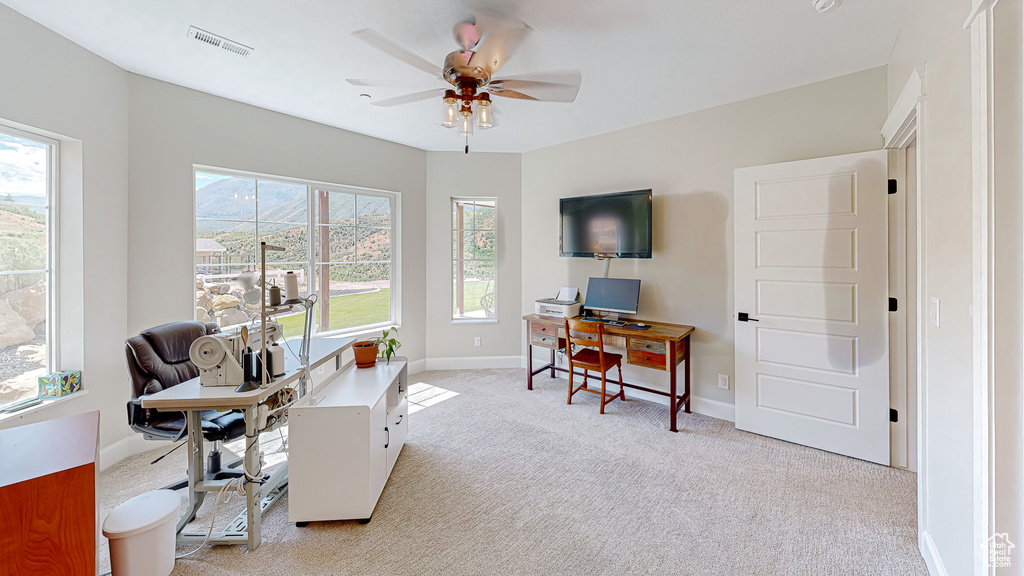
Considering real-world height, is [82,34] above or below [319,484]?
above

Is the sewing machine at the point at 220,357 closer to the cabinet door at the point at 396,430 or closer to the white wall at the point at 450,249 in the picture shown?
the cabinet door at the point at 396,430

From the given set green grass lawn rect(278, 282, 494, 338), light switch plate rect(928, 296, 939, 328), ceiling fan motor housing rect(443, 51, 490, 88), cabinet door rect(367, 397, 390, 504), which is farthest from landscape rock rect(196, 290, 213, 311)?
light switch plate rect(928, 296, 939, 328)

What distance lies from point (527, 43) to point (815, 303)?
2552 mm

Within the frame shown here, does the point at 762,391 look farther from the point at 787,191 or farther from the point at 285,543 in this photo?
the point at 285,543

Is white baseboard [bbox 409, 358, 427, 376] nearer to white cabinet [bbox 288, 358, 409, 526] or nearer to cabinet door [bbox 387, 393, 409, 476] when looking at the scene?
cabinet door [bbox 387, 393, 409, 476]

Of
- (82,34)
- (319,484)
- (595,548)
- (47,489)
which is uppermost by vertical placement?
(82,34)

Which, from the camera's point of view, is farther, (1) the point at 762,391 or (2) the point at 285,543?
(1) the point at 762,391

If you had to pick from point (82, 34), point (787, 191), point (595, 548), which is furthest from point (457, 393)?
point (82, 34)

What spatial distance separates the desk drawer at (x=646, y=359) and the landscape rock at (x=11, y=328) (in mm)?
3947

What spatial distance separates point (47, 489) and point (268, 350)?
2.97ft

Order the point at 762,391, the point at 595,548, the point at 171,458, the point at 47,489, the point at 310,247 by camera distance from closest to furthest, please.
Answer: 1. the point at 47,489
2. the point at 595,548
3. the point at 171,458
4. the point at 762,391
5. the point at 310,247

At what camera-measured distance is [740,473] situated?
2443 millimetres

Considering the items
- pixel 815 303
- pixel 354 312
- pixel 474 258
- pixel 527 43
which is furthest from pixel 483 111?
pixel 354 312

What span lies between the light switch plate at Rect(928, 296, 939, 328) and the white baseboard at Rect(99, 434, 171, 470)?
4393mm
